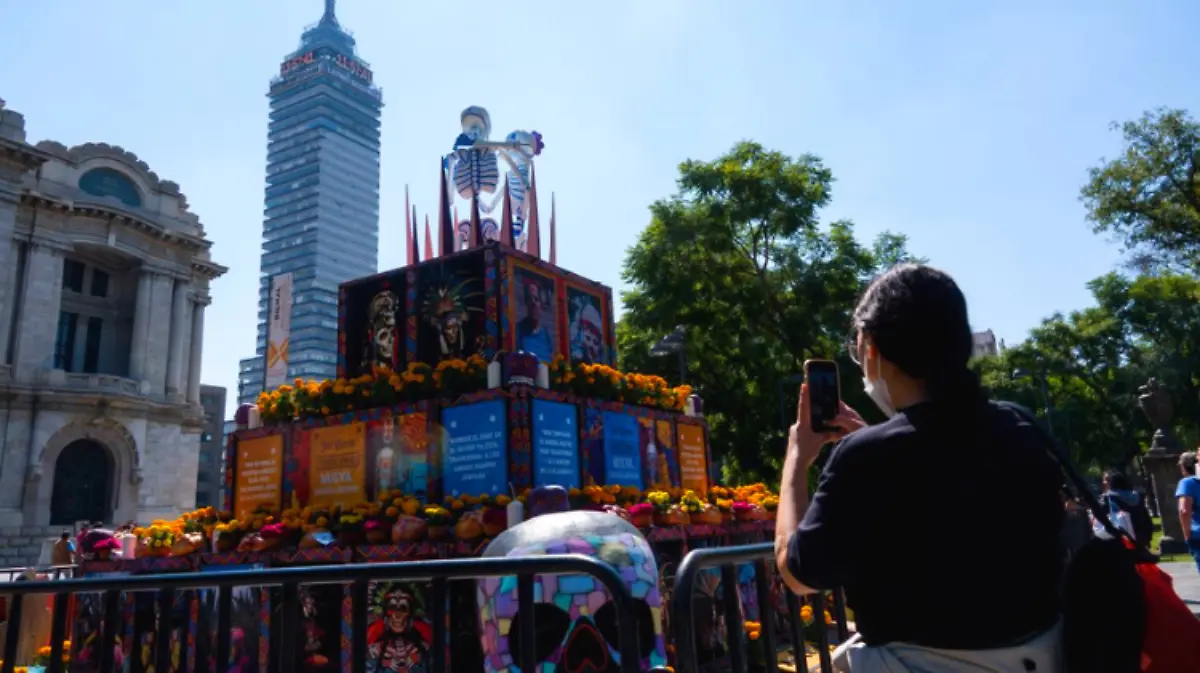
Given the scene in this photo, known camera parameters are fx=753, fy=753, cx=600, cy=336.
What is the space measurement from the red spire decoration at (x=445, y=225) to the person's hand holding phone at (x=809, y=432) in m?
13.5

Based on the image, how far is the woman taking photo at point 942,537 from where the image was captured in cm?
192

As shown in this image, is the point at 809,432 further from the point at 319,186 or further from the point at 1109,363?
the point at 319,186

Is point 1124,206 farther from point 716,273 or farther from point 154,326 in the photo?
point 154,326

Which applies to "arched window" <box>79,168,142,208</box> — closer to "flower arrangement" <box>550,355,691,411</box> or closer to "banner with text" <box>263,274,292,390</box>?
"banner with text" <box>263,274,292,390</box>

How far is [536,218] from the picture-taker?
15.6 meters

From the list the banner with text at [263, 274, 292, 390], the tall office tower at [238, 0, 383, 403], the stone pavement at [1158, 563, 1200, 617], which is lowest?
the stone pavement at [1158, 563, 1200, 617]

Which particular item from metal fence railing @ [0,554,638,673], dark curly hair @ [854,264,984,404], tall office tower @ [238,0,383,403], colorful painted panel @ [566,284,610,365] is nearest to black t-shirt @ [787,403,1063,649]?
dark curly hair @ [854,264,984,404]

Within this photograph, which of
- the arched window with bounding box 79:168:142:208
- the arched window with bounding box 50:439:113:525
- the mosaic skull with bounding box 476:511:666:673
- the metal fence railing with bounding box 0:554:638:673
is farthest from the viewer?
the arched window with bounding box 79:168:142:208

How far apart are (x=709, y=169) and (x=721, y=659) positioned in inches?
912

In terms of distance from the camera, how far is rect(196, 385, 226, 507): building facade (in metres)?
74.9

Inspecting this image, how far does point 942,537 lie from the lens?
194cm

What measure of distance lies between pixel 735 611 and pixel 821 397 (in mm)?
1217

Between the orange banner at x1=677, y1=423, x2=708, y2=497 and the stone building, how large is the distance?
3483 centimetres

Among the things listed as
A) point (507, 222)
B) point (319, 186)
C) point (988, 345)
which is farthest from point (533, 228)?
point (319, 186)
